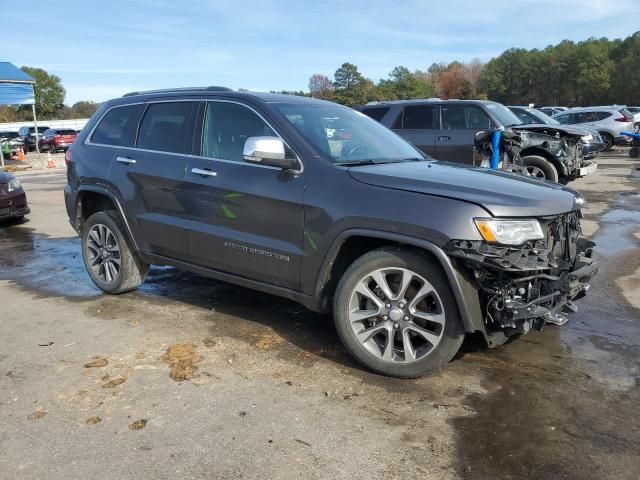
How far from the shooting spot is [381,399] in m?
3.34

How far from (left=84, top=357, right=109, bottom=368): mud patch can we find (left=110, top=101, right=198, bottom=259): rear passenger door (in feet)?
3.62

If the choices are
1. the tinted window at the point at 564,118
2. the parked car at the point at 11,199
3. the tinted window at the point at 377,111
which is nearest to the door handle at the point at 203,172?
the parked car at the point at 11,199

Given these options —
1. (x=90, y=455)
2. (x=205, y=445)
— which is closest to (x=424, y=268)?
(x=205, y=445)

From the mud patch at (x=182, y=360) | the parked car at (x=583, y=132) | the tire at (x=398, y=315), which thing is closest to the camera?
the tire at (x=398, y=315)

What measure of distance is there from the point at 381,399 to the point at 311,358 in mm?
754

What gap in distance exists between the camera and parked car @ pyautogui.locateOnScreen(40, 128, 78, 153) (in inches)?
1446

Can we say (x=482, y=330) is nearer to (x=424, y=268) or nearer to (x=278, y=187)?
(x=424, y=268)

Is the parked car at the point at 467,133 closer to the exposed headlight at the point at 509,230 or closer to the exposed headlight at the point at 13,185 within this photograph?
the exposed headlight at the point at 13,185

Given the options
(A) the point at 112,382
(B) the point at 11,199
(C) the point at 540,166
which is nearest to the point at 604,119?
(C) the point at 540,166

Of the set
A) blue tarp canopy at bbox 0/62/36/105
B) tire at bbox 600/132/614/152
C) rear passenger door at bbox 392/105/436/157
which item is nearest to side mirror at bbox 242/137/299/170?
rear passenger door at bbox 392/105/436/157

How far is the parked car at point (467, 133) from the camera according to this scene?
10.4 meters

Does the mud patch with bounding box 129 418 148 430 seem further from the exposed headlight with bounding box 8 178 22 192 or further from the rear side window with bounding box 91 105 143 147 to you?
the exposed headlight with bounding box 8 178 22 192

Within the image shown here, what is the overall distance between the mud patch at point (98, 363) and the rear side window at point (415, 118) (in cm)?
807

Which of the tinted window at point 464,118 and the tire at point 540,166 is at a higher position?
the tinted window at point 464,118
